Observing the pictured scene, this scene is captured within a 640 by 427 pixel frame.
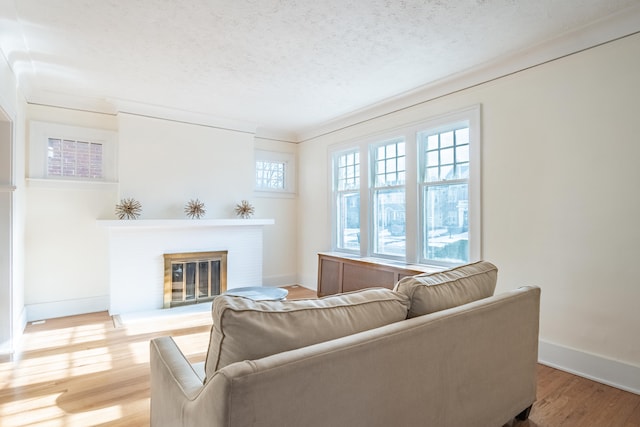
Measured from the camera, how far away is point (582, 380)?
244cm

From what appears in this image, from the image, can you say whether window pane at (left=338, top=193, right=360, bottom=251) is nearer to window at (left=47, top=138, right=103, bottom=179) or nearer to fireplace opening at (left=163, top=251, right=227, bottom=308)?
fireplace opening at (left=163, top=251, right=227, bottom=308)

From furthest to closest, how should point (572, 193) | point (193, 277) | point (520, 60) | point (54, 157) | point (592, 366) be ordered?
point (193, 277) → point (54, 157) → point (520, 60) → point (572, 193) → point (592, 366)

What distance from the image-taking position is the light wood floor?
78.2 inches

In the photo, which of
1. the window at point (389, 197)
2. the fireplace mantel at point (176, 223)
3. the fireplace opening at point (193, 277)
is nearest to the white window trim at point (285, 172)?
the fireplace mantel at point (176, 223)

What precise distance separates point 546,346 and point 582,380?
12.6 inches

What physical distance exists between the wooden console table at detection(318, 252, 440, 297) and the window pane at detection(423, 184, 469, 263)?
220 mm

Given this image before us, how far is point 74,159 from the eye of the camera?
4027 millimetres

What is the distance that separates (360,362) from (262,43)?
8.02 feet

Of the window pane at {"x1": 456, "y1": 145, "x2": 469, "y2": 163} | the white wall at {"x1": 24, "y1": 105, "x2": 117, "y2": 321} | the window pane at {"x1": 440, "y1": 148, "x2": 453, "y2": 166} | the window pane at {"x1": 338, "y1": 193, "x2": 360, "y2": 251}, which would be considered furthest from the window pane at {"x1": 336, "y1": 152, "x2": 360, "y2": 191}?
the white wall at {"x1": 24, "y1": 105, "x2": 117, "y2": 321}

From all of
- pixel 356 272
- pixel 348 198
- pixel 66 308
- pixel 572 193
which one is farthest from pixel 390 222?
pixel 66 308

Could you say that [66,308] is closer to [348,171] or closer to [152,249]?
[152,249]

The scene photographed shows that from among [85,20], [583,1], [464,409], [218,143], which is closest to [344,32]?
[583,1]

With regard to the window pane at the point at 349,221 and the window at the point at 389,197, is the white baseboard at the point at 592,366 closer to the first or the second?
the window at the point at 389,197

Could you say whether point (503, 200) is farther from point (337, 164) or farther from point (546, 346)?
point (337, 164)
